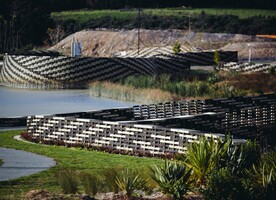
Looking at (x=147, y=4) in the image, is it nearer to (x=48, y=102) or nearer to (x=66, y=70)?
(x=66, y=70)

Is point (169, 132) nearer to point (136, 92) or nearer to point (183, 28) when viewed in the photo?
point (136, 92)

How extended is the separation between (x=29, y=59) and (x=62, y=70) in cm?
161

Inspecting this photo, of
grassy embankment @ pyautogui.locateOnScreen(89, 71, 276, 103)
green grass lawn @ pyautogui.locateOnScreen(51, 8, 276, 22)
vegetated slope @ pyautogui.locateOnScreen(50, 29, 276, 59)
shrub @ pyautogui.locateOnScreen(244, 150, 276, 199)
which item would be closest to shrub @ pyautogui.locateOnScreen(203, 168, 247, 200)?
shrub @ pyautogui.locateOnScreen(244, 150, 276, 199)

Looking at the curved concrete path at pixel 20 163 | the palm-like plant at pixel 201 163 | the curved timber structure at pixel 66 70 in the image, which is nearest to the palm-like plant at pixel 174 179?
the palm-like plant at pixel 201 163

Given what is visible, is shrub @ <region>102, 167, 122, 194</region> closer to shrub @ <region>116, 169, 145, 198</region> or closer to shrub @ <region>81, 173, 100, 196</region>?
shrub @ <region>116, 169, 145, 198</region>

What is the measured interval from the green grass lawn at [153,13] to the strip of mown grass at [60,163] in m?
85.3

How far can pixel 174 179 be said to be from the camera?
642 inches

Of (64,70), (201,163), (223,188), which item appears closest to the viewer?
(223,188)

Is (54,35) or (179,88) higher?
(54,35)

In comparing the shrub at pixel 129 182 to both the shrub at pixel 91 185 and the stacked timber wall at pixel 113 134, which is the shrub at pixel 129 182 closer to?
the shrub at pixel 91 185

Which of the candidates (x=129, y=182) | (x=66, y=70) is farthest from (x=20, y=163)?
(x=66, y=70)

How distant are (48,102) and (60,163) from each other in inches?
617

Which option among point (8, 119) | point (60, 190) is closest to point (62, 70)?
point (8, 119)

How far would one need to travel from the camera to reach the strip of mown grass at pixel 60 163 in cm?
1759
